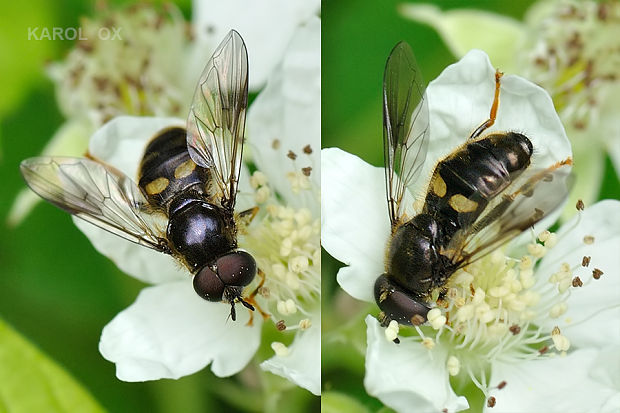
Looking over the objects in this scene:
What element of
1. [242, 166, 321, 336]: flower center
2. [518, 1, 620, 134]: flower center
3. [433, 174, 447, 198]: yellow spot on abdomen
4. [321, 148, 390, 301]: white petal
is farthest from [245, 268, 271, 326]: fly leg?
[518, 1, 620, 134]: flower center

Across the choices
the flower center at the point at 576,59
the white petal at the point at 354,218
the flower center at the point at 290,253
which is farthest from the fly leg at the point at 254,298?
the flower center at the point at 576,59

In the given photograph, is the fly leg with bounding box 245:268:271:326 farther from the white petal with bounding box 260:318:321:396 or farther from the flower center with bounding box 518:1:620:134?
the flower center with bounding box 518:1:620:134

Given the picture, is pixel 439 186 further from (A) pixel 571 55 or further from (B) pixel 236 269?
(A) pixel 571 55

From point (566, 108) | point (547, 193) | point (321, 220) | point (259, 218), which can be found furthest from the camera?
point (566, 108)

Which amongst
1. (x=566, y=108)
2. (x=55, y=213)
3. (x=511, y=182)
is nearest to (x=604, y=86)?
(x=566, y=108)

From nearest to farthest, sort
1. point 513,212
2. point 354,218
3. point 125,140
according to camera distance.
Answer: point 513,212 → point 354,218 → point 125,140

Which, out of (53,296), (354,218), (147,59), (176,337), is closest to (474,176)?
(354,218)

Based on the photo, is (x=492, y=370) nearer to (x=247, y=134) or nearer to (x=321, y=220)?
(x=321, y=220)
